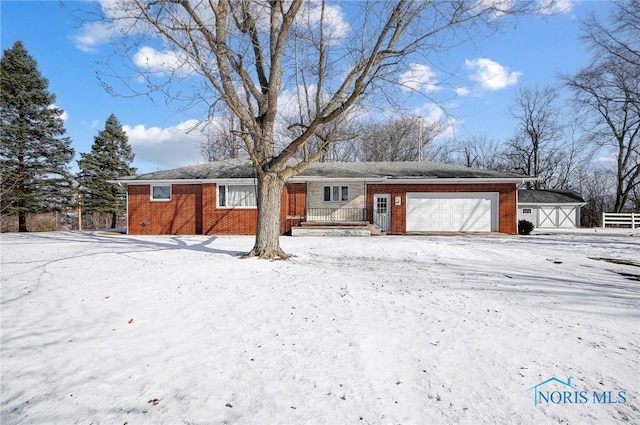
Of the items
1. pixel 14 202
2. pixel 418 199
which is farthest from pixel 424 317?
pixel 14 202

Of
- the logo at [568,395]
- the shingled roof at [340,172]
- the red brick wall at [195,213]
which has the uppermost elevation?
the shingled roof at [340,172]

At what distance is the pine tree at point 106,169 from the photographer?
27.6m

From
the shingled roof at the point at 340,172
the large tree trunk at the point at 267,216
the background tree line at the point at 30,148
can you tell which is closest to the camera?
the large tree trunk at the point at 267,216

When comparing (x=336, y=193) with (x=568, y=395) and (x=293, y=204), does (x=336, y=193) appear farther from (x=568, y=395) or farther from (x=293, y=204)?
(x=568, y=395)

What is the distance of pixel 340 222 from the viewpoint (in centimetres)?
1549

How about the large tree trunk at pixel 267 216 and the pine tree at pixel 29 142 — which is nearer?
the large tree trunk at pixel 267 216

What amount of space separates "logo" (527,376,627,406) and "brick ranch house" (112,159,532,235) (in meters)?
13.4

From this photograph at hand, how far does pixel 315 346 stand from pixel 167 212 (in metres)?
15.6

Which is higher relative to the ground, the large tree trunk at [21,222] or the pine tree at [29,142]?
the pine tree at [29,142]

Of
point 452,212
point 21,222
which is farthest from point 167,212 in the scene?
point 452,212

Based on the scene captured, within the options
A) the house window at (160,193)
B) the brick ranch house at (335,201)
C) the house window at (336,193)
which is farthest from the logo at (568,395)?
the house window at (160,193)

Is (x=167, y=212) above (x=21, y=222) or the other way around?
above

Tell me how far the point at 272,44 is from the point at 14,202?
2321cm

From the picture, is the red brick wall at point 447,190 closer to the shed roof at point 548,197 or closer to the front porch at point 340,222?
the front porch at point 340,222
